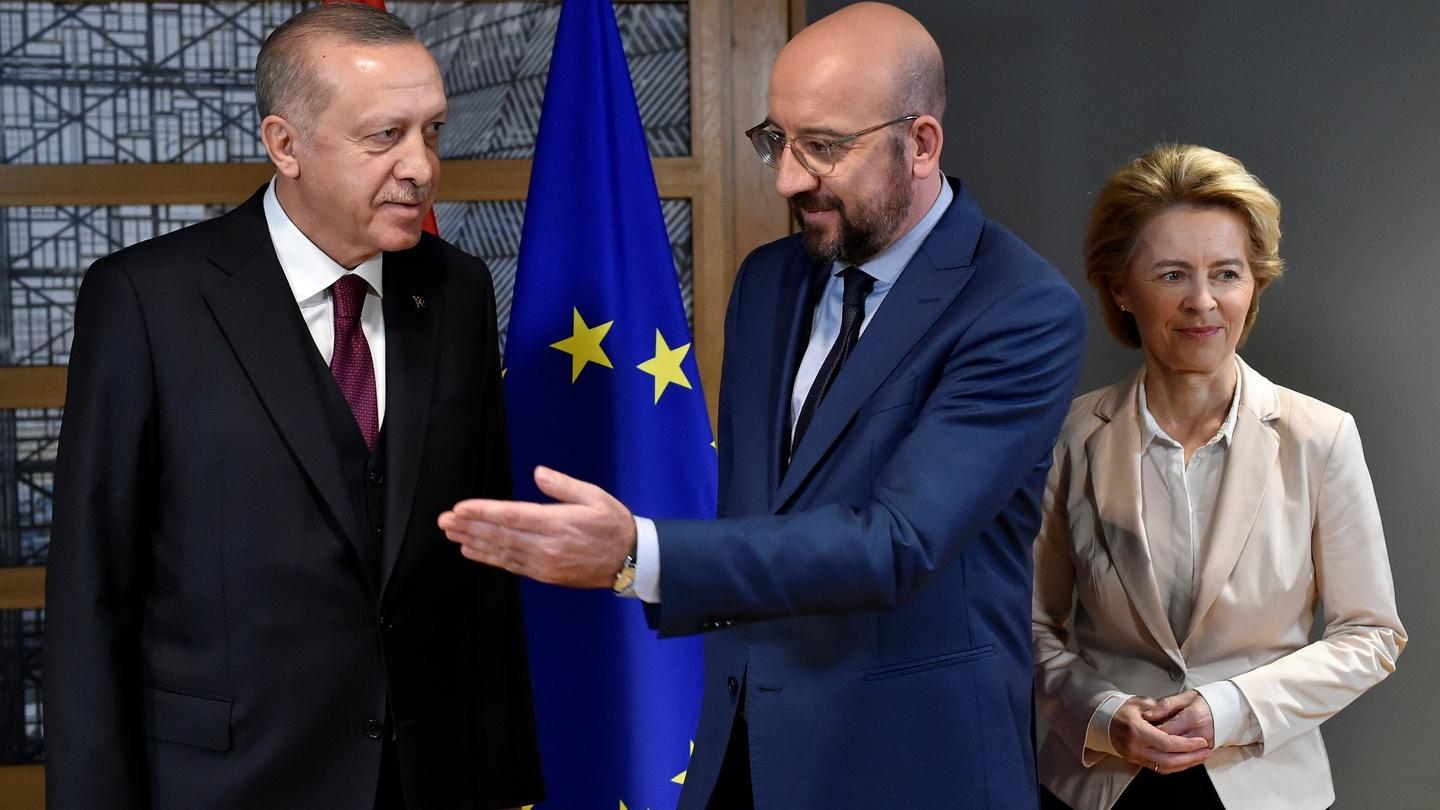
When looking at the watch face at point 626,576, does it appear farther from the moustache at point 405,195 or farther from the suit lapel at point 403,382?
the moustache at point 405,195

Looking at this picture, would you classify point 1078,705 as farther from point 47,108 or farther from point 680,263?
point 47,108

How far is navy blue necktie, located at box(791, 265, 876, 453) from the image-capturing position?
1.70m

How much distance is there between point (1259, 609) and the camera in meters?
2.04

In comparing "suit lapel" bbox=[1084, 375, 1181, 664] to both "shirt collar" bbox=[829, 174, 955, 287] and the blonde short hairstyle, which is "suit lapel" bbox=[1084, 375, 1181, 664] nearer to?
the blonde short hairstyle

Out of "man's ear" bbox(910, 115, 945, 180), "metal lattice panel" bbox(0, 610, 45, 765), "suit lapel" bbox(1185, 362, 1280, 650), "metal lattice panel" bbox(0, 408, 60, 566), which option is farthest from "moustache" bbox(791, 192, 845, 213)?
"metal lattice panel" bbox(0, 610, 45, 765)

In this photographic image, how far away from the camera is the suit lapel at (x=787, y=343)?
1.71 metres

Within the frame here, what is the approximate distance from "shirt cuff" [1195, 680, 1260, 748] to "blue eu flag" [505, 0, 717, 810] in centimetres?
99

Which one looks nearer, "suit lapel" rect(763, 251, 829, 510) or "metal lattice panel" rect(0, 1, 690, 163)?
"suit lapel" rect(763, 251, 829, 510)

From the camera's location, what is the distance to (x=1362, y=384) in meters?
2.91

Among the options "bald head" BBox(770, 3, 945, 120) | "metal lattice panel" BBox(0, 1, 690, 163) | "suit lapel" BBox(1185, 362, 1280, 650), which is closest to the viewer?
"bald head" BBox(770, 3, 945, 120)

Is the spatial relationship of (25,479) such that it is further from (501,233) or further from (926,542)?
(926,542)

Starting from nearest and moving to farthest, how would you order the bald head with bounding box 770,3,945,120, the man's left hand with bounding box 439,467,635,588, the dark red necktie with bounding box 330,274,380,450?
the man's left hand with bounding box 439,467,635,588 < the bald head with bounding box 770,3,945,120 < the dark red necktie with bounding box 330,274,380,450

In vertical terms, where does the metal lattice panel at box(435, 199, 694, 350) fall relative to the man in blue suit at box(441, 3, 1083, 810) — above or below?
above

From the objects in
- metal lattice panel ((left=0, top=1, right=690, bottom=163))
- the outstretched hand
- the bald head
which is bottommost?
the outstretched hand
